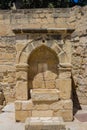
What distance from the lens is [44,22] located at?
411 inches

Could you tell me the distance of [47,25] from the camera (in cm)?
1045

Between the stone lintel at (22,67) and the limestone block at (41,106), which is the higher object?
the stone lintel at (22,67)

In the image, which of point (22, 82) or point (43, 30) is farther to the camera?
point (22, 82)

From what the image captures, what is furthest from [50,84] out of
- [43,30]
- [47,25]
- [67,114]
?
[47,25]

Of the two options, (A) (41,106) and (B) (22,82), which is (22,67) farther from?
(A) (41,106)

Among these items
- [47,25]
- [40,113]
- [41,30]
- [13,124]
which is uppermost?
[41,30]

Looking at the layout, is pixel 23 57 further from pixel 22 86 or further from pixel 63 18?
pixel 63 18

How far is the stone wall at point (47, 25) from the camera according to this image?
8852mm

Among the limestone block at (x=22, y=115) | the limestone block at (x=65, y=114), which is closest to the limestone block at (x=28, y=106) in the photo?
the limestone block at (x=22, y=115)

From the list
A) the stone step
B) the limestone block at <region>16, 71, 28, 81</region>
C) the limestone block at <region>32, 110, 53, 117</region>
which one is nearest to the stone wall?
the limestone block at <region>32, 110, 53, 117</region>

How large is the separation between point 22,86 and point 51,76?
835mm

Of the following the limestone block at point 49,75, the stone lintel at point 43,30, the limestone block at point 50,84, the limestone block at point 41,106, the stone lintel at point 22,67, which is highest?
the stone lintel at point 43,30

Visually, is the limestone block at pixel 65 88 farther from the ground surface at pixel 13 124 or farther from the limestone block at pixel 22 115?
the limestone block at pixel 22 115

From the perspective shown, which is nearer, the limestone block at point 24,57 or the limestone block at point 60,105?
the limestone block at point 60,105
